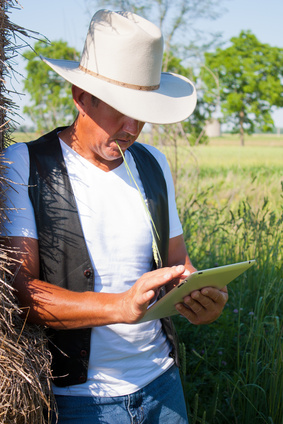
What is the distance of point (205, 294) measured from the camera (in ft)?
5.02

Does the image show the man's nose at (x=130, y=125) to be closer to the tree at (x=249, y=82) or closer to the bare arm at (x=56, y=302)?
the bare arm at (x=56, y=302)

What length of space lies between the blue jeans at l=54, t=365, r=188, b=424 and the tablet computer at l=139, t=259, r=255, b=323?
1.16 ft

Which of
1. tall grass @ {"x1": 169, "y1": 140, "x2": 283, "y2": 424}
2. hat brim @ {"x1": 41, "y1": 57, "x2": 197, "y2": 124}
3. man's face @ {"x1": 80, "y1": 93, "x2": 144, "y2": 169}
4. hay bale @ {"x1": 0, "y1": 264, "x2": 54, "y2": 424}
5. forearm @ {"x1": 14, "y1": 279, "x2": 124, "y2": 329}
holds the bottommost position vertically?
tall grass @ {"x1": 169, "y1": 140, "x2": 283, "y2": 424}

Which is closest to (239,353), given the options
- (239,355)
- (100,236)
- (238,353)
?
(239,355)

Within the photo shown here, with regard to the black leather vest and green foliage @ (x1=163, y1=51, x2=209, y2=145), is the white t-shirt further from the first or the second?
green foliage @ (x1=163, y1=51, x2=209, y2=145)

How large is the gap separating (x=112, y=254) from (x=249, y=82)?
55450 millimetres

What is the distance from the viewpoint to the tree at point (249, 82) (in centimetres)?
5347

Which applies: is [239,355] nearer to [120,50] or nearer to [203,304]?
[203,304]

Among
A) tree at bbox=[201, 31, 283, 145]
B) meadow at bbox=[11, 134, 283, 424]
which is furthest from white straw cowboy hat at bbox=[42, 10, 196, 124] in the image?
tree at bbox=[201, 31, 283, 145]

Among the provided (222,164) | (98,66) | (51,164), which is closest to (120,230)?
(51,164)

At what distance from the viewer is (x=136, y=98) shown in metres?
1.70

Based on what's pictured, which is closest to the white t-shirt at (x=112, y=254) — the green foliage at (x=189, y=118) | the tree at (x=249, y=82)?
the green foliage at (x=189, y=118)

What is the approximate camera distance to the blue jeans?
1627 millimetres

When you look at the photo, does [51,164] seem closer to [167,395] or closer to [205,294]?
[205,294]
